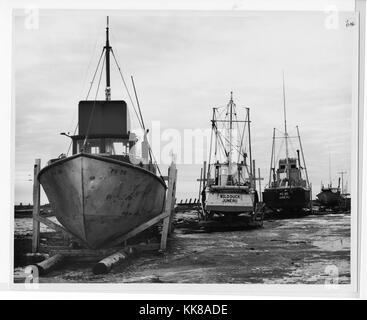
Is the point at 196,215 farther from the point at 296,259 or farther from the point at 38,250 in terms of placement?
the point at 38,250

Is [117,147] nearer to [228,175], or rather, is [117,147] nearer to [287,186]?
[228,175]

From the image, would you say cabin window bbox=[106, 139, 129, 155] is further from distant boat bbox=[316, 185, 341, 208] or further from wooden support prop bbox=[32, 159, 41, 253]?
distant boat bbox=[316, 185, 341, 208]

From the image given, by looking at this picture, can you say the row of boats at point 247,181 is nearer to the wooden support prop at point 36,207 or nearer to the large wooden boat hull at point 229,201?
the large wooden boat hull at point 229,201

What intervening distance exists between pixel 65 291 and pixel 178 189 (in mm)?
1313

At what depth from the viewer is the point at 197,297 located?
498 cm

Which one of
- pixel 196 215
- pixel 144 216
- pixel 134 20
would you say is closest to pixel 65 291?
pixel 144 216

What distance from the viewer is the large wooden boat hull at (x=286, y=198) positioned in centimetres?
548

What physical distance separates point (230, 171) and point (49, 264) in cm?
184

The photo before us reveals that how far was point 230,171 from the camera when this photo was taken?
18.8ft

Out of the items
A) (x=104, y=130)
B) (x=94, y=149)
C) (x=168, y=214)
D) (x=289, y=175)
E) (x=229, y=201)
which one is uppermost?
(x=104, y=130)

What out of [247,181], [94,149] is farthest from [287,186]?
[94,149]

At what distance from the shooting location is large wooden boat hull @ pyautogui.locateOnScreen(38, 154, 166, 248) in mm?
5363

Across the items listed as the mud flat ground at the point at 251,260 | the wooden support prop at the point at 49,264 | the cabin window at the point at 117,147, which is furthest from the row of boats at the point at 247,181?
the wooden support prop at the point at 49,264
